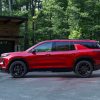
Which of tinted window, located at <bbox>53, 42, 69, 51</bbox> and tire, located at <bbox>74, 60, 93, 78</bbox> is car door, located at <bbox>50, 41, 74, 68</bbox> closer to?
tinted window, located at <bbox>53, 42, 69, 51</bbox>

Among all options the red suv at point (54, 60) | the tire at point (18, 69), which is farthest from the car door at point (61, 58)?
the tire at point (18, 69)

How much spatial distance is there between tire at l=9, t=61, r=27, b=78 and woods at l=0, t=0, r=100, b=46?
2033 centimetres

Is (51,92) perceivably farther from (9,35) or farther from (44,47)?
(9,35)

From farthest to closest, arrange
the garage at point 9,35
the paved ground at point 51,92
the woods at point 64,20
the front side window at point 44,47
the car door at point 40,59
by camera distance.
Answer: the woods at point 64,20 → the garage at point 9,35 → the front side window at point 44,47 → the car door at point 40,59 → the paved ground at point 51,92

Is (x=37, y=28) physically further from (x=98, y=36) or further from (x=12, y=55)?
(x=12, y=55)

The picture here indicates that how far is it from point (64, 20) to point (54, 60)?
74.4 ft

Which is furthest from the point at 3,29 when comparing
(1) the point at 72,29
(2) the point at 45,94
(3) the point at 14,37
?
(2) the point at 45,94

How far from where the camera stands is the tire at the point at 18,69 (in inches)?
752

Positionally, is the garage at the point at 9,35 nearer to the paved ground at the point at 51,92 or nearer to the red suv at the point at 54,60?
the red suv at the point at 54,60

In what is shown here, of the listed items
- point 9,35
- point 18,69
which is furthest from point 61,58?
point 9,35

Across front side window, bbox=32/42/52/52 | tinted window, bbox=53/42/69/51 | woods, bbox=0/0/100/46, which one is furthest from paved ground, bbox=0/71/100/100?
woods, bbox=0/0/100/46

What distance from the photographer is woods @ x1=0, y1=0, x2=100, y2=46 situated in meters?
39.8

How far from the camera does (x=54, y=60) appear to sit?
19.2 metres

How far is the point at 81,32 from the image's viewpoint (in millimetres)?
40719
